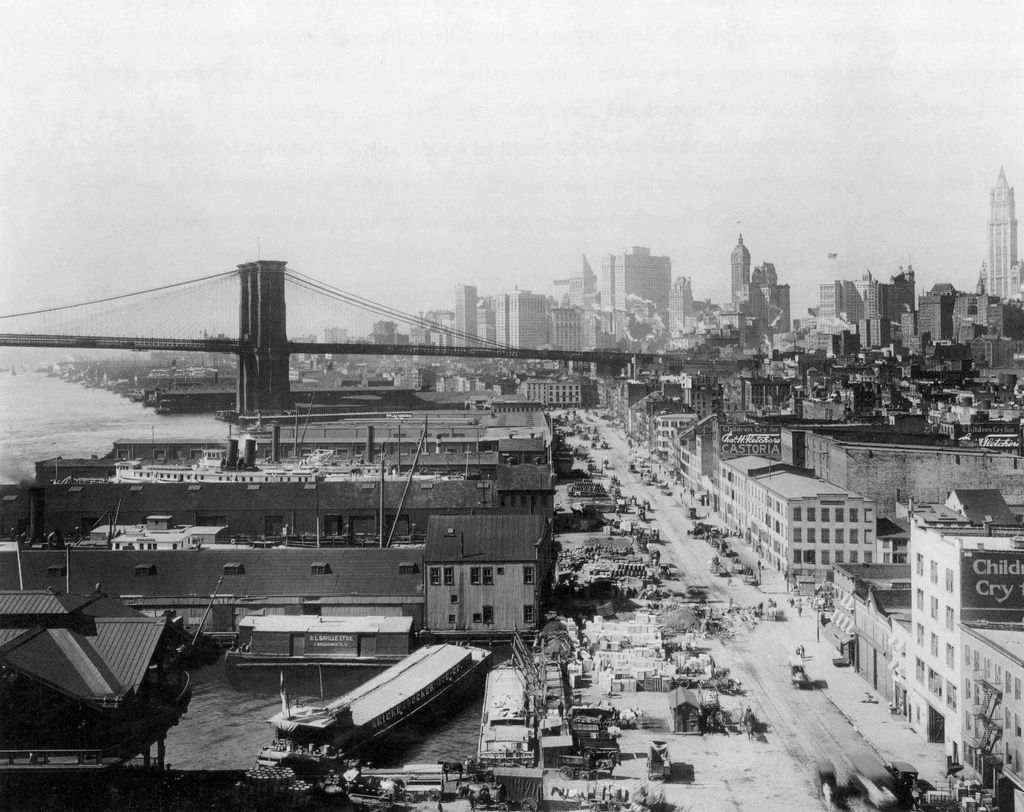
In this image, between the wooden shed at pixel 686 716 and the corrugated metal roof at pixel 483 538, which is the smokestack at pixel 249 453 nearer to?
the corrugated metal roof at pixel 483 538

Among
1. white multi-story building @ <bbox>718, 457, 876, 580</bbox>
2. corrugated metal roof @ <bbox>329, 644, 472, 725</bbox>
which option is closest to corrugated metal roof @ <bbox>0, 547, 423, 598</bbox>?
corrugated metal roof @ <bbox>329, 644, 472, 725</bbox>

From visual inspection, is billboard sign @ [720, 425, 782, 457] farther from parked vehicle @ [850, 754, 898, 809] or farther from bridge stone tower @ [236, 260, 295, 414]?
bridge stone tower @ [236, 260, 295, 414]

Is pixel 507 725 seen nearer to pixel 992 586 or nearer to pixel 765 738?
pixel 765 738

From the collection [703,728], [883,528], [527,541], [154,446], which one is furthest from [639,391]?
[703,728]

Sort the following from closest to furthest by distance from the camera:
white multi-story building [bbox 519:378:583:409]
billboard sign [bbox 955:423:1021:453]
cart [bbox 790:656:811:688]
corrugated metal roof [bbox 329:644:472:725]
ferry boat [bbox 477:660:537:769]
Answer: ferry boat [bbox 477:660:537:769] < corrugated metal roof [bbox 329:644:472:725] < cart [bbox 790:656:811:688] < billboard sign [bbox 955:423:1021:453] < white multi-story building [bbox 519:378:583:409]

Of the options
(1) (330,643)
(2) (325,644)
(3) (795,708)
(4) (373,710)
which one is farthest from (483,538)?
(3) (795,708)

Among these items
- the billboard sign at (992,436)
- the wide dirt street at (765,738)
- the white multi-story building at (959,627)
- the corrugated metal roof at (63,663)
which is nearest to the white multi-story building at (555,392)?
the billboard sign at (992,436)
